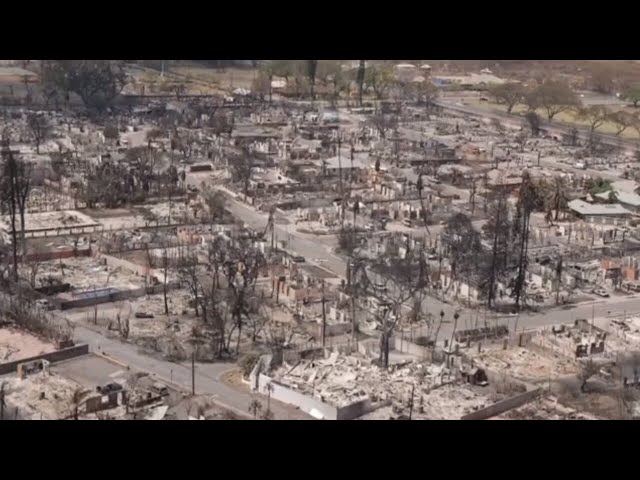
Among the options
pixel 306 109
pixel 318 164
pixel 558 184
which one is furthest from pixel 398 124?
pixel 558 184

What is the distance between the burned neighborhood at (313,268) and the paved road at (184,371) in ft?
0.04

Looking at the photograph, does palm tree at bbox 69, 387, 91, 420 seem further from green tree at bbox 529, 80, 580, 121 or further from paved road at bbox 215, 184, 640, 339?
green tree at bbox 529, 80, 580, 121

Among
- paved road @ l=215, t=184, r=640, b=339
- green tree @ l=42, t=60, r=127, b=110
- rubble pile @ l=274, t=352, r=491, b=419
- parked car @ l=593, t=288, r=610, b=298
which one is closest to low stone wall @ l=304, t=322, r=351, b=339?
rubble pile @ l=274, t=352, r=491, b=419

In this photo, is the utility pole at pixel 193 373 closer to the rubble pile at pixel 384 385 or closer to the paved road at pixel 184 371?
the paved road at pixel 184 371

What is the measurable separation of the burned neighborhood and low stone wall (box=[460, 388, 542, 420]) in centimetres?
1

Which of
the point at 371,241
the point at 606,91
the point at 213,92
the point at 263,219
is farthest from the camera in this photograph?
the point at 606,91

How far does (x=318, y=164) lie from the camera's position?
8711mm

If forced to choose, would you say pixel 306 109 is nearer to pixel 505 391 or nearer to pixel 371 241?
pixel 371 241

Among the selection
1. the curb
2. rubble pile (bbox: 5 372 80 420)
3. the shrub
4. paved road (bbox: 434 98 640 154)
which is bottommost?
rubble pile (bbox: 5 372 80 420)

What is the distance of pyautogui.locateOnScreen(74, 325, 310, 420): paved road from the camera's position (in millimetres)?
3721

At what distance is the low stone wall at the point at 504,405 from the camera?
3.70 metres

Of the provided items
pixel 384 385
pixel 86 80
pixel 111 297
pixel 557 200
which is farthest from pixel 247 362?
pixel 86 80

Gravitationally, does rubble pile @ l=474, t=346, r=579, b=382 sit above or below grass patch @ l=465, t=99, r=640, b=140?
below

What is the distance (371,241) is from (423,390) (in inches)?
90.5
